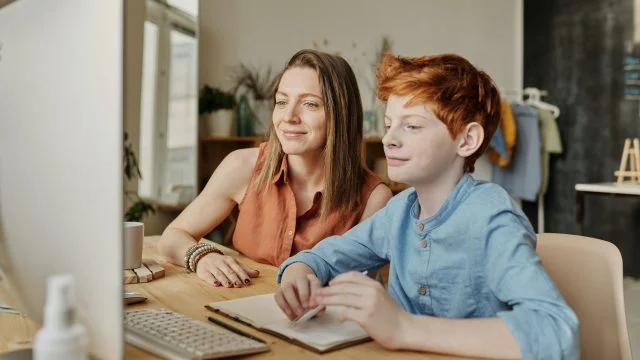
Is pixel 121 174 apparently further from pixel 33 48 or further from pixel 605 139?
pixel 605 139

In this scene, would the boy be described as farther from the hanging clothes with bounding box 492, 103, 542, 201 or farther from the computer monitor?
the hanging clothes with bounding box 492, 103, 542, 201

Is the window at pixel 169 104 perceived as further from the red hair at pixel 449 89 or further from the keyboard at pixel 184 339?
the keyboard at pixel 184 339

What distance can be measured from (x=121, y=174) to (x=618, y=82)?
4579 millimetres

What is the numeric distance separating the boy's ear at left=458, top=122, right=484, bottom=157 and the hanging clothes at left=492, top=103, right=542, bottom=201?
12.5 feet

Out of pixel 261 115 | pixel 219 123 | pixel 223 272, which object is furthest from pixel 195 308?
pixel 261 115

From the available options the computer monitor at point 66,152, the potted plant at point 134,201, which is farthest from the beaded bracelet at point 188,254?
the potted plant at point 134,201

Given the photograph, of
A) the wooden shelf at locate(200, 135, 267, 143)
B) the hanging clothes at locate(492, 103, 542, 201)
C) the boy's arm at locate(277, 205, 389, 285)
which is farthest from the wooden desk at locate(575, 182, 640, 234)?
the boy's arm at locate(277, 205, 389, 285)

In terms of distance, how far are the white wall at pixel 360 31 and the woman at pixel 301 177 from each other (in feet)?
8.38

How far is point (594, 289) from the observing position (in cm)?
115

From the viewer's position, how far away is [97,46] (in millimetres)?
545

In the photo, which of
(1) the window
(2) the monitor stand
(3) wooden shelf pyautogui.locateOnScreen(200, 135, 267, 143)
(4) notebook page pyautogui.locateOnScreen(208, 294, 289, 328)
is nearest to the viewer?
(2) the monitor stand

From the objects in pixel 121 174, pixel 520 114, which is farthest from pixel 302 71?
pixel 520 114

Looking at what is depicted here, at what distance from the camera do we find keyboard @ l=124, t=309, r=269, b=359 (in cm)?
78

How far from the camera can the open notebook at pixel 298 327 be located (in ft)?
2.78
